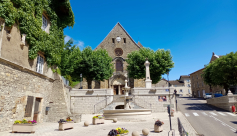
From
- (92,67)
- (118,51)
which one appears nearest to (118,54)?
(118,51)

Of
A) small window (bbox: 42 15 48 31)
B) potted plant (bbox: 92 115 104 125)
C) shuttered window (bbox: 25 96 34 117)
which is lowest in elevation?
potted plant (bbox: 92 115 104 125)

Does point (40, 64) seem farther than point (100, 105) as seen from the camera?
No

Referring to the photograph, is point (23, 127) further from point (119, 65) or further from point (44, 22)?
point (119, 65)

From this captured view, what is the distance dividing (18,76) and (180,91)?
61670mm

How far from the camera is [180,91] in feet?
204

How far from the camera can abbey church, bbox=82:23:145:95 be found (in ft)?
103

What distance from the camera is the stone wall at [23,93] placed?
854 centimetres

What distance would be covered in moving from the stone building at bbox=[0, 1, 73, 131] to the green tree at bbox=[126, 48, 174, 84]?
52.1ft

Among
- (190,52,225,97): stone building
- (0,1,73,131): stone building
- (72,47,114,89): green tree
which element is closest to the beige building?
(190,52,225,97): stone building

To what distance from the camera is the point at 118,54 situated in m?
34.0

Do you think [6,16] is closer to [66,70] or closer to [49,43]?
[49,43]

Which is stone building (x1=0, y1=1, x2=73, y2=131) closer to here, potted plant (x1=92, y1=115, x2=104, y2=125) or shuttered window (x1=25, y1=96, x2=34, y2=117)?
shuttered window (x1=25, y1=96, x2=34, y2=117)

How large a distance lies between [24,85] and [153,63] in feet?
66.4

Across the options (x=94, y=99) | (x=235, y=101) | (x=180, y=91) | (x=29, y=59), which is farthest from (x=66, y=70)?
(x=180, y=91)
